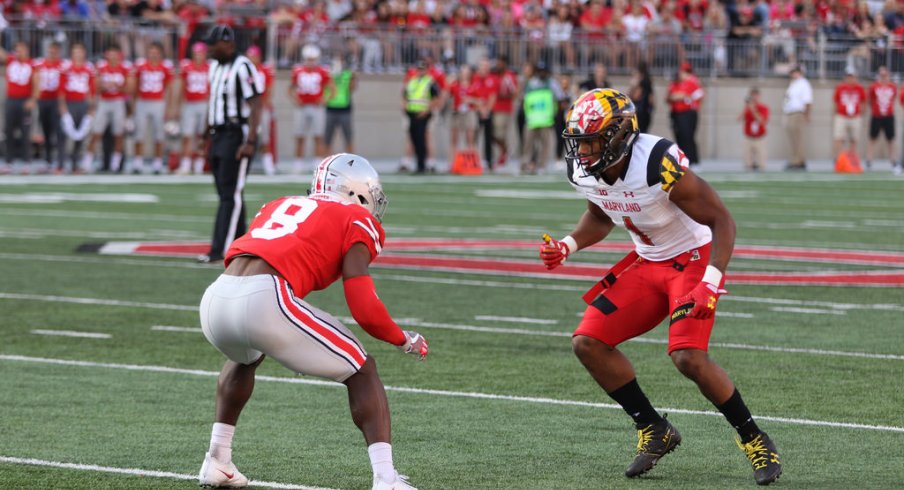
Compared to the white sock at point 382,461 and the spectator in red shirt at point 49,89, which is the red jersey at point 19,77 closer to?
the spectator in red shirt at point 49,89

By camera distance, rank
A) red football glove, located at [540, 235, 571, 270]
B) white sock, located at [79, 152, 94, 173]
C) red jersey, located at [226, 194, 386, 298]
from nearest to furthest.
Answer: red jersey, located at [226, 194, 386, 298] → red football glove, located at [540, 235, 571, 270] → white sock, located at [79, 152, 94, 173]

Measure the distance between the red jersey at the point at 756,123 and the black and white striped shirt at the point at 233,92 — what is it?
17740mm

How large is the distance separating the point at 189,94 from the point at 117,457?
19403 mm

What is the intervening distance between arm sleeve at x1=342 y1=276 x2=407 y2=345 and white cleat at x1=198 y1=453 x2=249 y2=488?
2.58ft

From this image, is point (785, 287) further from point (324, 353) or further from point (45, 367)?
point (324, 353)

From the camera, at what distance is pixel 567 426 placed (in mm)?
7098

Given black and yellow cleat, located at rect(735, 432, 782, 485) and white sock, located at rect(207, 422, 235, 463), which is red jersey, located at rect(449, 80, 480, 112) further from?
white sock, located at rect(207, 422, 235, 463)

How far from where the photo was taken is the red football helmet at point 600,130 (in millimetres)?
6172

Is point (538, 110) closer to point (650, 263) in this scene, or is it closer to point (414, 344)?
point (650, 263)

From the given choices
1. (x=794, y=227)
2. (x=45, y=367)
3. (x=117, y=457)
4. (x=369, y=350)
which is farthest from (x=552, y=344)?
(x=794, y=227)

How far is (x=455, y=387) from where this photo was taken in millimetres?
8102

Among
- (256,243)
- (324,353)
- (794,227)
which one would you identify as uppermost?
(256,243)

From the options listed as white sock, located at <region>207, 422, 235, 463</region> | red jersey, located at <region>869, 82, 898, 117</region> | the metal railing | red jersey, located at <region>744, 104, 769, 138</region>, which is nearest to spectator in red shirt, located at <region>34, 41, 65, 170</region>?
the metal railing

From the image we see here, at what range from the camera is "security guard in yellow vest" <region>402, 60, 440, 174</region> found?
87.0 feet
